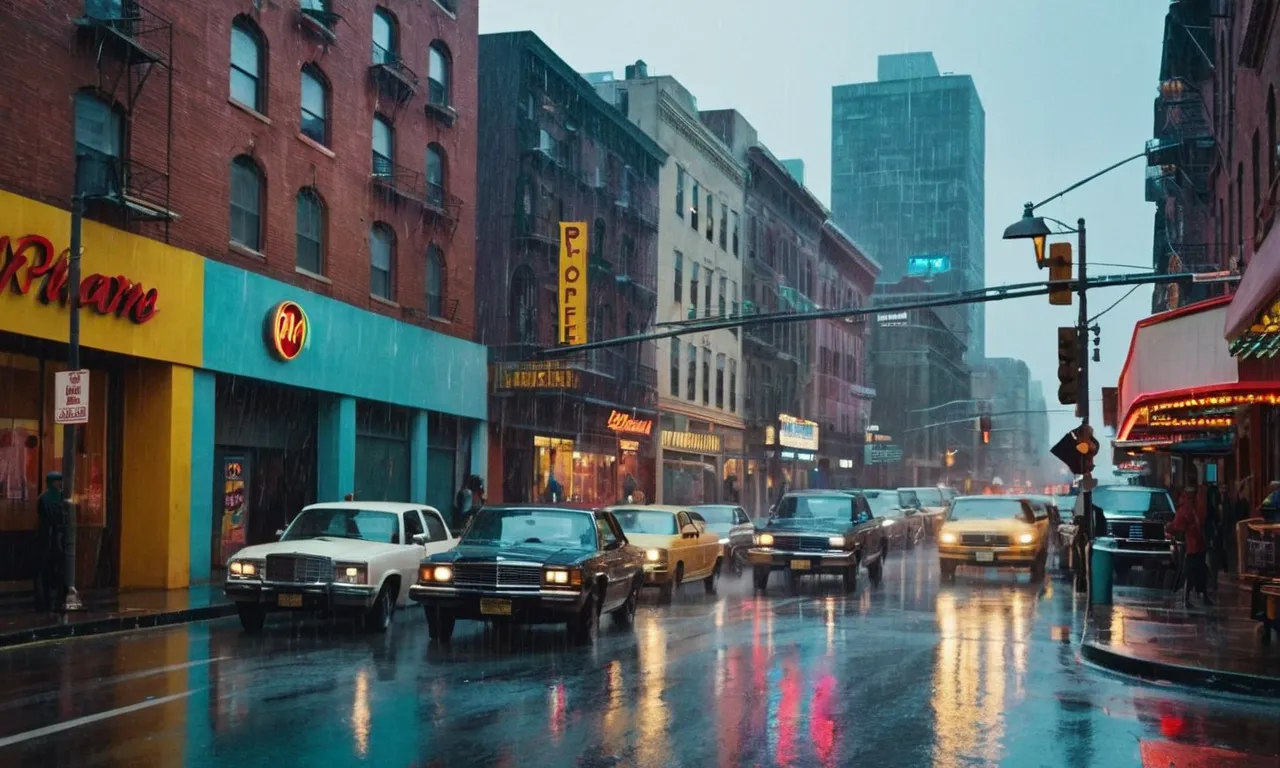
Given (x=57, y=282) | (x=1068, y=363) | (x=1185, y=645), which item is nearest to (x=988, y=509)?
(x=1068, y=363)

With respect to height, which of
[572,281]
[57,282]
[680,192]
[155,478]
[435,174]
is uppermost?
[680,192]

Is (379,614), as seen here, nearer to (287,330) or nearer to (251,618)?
(251,618)

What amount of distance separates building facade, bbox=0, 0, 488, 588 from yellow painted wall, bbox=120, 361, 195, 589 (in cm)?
4

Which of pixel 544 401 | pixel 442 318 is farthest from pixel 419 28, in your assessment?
pixel 544 401

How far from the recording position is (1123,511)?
28.2 m

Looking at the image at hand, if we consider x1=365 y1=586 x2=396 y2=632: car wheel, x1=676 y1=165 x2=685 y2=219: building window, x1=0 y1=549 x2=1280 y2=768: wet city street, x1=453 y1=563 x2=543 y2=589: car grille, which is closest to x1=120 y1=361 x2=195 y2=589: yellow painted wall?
x1=0 y1=549 x2=1280 y2=768: wet city street

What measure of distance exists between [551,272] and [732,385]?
22172mm

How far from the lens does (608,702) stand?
414 inches

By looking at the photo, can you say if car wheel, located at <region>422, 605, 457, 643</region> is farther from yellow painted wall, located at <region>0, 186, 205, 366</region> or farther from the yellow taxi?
the yellow taxi

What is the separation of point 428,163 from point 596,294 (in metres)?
11.5

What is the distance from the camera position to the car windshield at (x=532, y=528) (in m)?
15.4

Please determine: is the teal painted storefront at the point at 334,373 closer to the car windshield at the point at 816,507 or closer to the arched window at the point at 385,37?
the arched window at the point at 385,37

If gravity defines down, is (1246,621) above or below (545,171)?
below

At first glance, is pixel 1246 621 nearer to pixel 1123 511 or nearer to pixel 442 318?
pixel 1123 511
